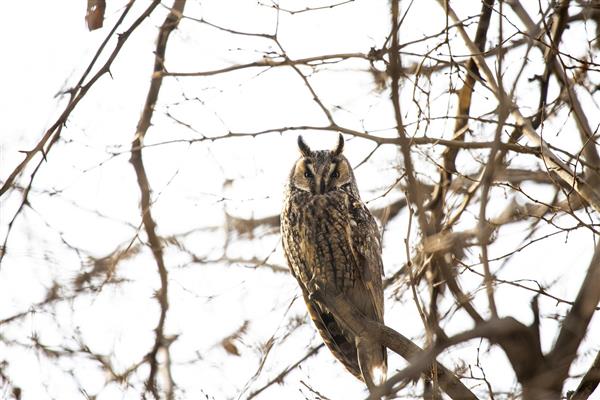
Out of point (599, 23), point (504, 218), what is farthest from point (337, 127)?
point (599, 23)

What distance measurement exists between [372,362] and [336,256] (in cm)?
81

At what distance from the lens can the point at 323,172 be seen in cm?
558

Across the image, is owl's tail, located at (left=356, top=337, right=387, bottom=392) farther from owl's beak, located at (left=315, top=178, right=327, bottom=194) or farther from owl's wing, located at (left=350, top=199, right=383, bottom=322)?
owl's beak, located at (left=315, top=178, right=327, bottom=194)

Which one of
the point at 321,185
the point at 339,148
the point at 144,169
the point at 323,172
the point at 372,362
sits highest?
the point at 339,148

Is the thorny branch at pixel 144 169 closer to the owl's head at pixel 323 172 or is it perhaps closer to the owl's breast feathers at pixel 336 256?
the owl's breast feathers at pixel 336 256

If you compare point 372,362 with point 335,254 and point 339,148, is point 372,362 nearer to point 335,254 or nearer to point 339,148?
point 335,254

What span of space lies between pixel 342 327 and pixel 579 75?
2222 millimetres

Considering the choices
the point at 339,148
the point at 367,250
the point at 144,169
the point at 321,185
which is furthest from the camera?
the point at 339,148

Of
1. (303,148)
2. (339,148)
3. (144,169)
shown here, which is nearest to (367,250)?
(339,148)

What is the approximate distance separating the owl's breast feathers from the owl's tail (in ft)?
1.04

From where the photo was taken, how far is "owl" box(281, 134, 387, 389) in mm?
5332

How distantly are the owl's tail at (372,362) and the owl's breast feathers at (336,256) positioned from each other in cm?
32

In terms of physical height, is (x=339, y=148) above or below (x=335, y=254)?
above

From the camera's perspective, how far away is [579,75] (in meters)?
4.43
